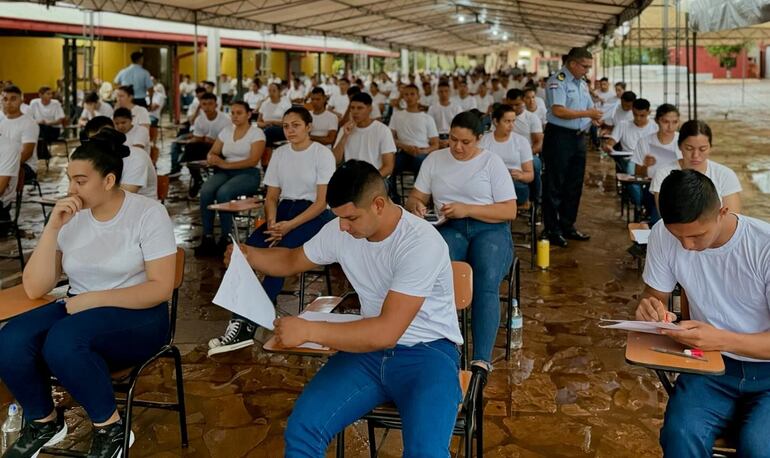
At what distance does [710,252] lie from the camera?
2.49 m

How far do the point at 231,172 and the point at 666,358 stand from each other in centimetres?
550

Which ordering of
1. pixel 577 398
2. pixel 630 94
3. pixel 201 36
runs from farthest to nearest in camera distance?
pixel 201 36 → pixel 630 94 → pixel 577 398

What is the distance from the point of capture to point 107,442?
9.55ft

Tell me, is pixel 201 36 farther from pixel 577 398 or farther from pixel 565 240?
pixel 577 398

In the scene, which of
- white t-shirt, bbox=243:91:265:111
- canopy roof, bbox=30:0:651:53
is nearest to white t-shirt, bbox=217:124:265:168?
canopy roof, bbox=30:0:651:53

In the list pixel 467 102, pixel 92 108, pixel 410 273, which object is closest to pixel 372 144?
pixel 410 273

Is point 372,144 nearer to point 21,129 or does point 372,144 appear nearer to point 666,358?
point 21,129

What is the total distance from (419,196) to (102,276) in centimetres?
208

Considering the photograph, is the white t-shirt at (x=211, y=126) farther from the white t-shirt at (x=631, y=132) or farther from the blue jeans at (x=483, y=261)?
the blue jeans at (x=483, y=261)

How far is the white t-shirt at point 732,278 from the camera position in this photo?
243 cm

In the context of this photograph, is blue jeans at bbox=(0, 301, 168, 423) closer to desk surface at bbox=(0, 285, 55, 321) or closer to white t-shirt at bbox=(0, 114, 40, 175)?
desk surface at bbox=(0, 285, 55, 321)

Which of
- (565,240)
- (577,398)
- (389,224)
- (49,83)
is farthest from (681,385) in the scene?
(49,83)

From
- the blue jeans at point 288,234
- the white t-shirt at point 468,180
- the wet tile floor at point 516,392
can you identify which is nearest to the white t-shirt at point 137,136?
the wet tile floor at point 516,392

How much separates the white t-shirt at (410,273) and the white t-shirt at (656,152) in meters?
4.15
